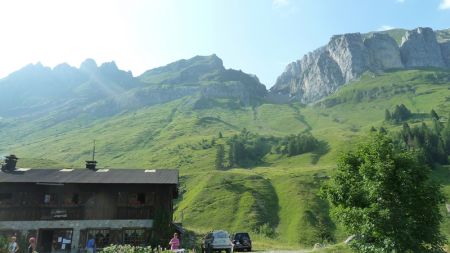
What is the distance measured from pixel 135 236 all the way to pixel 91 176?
29.2 feet

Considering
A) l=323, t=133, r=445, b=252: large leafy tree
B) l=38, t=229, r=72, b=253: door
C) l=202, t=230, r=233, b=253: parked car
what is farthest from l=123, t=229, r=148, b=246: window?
l=323, t=133, r=445, b=252: large leafy tree

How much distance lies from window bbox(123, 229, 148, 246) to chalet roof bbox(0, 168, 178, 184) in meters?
5.57

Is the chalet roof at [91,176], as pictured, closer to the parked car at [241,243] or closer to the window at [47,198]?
the window at [47,198]

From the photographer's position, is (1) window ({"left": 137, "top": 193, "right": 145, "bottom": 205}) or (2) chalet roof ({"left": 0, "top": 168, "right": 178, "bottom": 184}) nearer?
(2) chalet roof ({"left": 0, "top": 168, "right": 178, "bottom": 184})

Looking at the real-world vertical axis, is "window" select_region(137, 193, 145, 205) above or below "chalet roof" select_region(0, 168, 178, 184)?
below

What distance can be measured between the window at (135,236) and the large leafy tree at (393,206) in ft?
79.7

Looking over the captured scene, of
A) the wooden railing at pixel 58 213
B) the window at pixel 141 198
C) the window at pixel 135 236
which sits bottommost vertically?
the window at pixel 135 236

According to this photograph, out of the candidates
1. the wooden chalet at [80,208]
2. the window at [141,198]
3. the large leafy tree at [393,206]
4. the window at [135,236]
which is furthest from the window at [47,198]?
the large leafy tree at [393,206]

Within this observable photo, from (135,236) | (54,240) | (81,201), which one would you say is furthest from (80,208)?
(135,236)

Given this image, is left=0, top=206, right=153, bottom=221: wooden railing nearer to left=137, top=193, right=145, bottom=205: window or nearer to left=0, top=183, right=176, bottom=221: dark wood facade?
left=0, top=183, right=176, bottom=221: dark wood facade

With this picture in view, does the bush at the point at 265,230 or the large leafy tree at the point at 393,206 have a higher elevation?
the bush at the point at 265,230

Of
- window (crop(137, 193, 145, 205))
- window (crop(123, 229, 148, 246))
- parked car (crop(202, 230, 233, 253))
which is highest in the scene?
window (crop(137, 193, 145, 205))

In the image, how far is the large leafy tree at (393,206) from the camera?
25.9m

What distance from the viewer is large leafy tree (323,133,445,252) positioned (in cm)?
2588
